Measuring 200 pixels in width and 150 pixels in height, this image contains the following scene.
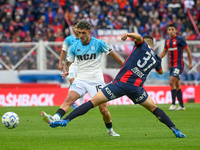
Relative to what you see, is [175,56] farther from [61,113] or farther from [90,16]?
[90,16]

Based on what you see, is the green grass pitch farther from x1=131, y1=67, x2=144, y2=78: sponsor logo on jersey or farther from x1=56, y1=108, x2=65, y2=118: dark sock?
x1=131, y1=67, x2=144, y2=78: sponsor logo on jersey

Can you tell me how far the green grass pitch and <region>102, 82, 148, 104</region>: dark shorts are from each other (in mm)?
747

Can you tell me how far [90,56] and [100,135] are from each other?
4.96ft

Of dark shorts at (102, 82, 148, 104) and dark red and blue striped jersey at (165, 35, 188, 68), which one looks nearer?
dark shorts at (102, 82, 148, 104)

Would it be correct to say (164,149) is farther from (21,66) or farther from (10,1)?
(10,1)

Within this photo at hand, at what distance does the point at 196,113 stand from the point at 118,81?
6.20 meters

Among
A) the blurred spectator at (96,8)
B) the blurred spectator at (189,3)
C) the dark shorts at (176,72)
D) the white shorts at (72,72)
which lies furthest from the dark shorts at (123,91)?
the blurred spectator at (189,3)

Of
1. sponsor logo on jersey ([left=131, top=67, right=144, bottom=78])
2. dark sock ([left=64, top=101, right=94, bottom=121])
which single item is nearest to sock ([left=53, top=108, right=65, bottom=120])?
dark sock ([left=64, top=101, right=94, bottom=121])

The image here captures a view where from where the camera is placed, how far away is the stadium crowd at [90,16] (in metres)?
23.7

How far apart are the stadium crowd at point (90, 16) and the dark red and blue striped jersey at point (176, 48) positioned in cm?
891

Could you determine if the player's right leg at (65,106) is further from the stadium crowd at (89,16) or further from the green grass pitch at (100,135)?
the stadium crowd at (89,16)

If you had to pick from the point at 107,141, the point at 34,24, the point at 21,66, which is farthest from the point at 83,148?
the point at 34,24

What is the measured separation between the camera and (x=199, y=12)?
88.1ft

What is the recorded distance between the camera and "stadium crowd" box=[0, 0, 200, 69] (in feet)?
77.6
